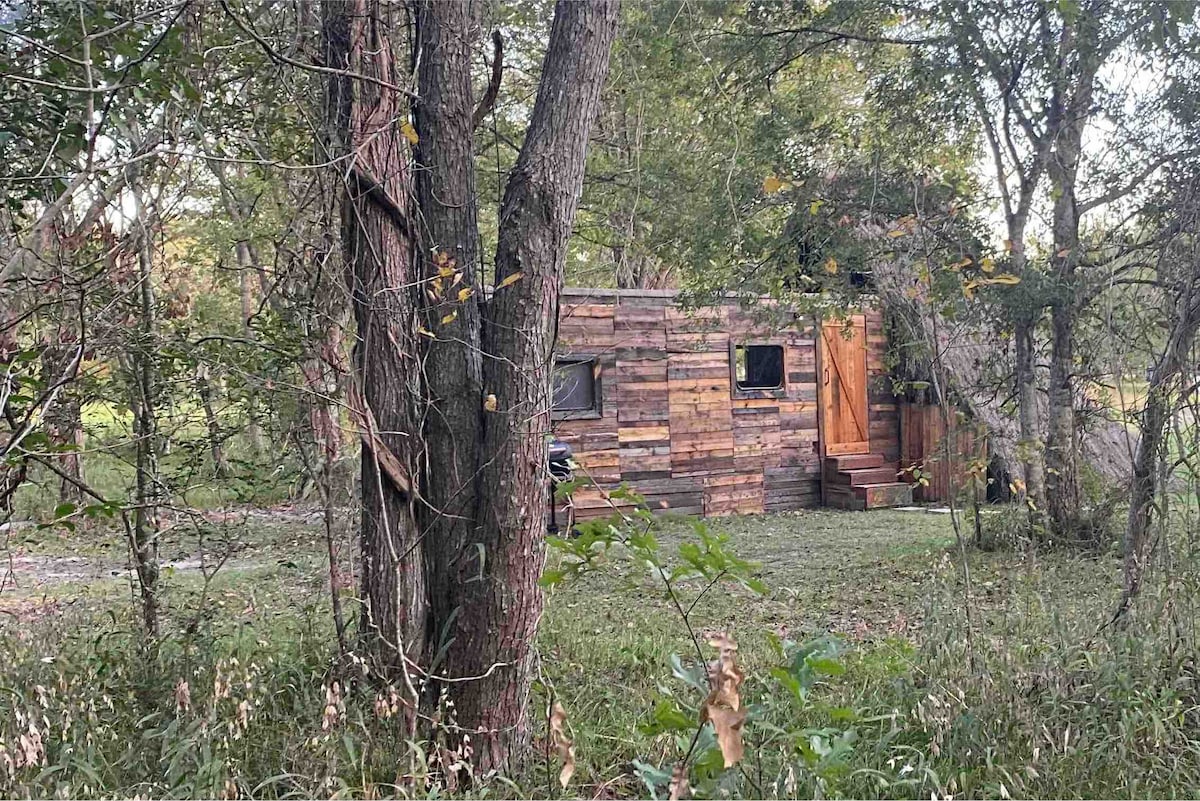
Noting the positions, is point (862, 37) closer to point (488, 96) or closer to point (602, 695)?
point (488, 96)

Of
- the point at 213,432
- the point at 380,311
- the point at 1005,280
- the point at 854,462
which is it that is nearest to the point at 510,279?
the point at 380,311

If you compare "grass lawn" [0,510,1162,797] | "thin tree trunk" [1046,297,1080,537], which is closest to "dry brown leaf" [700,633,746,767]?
"grass lawn" [0,510,1162,797]

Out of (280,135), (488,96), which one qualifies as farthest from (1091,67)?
(280,135)

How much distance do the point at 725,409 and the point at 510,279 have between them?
10141 millimetres

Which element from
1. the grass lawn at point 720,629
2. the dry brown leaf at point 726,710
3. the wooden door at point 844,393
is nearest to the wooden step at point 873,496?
the wooden door at point 844,393

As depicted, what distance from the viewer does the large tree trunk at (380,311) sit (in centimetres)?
349

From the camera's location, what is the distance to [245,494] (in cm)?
395

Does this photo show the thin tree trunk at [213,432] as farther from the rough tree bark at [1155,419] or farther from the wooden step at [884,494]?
the wooden step at [884,494]

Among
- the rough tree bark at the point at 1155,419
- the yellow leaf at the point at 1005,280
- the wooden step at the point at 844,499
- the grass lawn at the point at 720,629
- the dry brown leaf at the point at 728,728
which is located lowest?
the wooden step at the point at 844,499

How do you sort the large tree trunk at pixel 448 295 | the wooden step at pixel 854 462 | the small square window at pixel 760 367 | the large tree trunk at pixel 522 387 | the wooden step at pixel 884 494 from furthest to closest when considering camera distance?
1. the wooden step at pixel 854 462
2. the small square window at pixel 760 367
3. the wooden step at pixel 884 494
4. the large tree trunk at pixel 448 295
5. the large tree trunk at pixel 522 387

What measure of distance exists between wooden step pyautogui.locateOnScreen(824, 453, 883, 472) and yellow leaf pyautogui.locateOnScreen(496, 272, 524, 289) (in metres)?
11.2

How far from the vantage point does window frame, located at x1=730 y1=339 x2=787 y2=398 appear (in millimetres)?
13219

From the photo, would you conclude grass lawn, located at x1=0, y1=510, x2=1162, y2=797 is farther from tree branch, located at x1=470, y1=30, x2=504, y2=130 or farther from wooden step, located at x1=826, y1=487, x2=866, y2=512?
wooden step, located at x1=826, y1=487, x2=866, y2=512

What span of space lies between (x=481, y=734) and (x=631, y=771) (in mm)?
574
